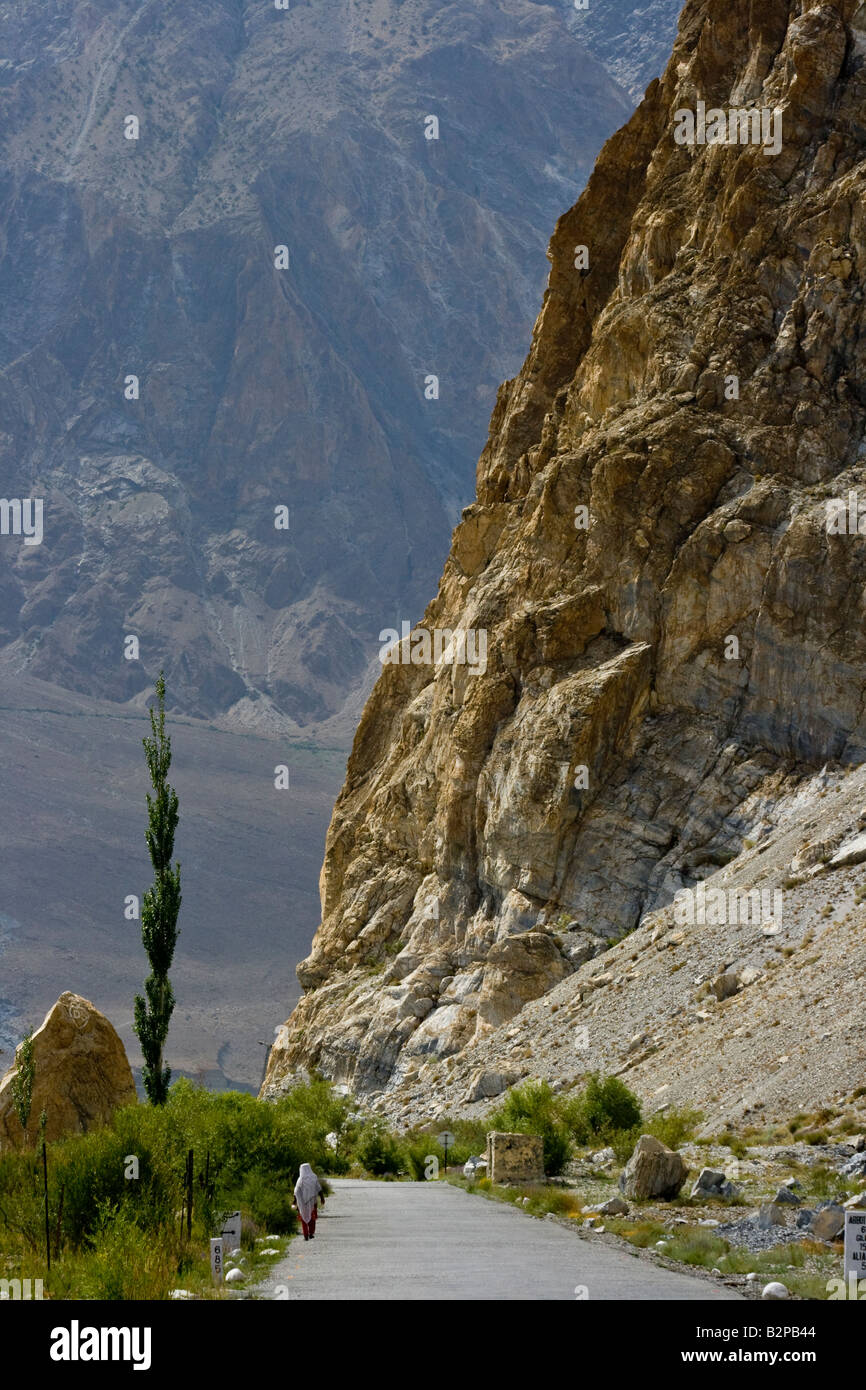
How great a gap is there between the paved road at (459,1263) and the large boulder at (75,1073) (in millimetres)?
5257

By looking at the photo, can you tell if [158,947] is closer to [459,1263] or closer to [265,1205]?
[265,1205]

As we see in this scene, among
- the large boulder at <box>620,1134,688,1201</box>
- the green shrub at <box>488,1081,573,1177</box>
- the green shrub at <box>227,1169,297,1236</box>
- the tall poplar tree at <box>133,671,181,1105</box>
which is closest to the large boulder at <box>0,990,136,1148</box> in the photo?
the tall poplar tree at <box>133,671,181,1105</box>

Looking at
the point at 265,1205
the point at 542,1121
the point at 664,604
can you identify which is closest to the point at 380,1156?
the point at 542,1121

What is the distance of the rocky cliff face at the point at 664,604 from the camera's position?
164 ft

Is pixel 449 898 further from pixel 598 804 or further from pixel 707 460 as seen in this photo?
pixel 707 460

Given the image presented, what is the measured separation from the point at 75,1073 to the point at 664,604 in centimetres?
2898

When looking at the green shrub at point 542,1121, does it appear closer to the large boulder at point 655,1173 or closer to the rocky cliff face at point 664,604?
the large boulder at point 655,1173

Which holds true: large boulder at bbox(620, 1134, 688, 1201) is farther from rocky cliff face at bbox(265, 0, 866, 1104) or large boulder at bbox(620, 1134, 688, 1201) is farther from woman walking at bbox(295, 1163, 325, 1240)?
rocky cliff face at bbox(265, 0, 866, 1104)

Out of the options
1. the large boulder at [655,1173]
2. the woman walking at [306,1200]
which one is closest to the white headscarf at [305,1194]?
the woman walking at [306,1200]

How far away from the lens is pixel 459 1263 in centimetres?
1723

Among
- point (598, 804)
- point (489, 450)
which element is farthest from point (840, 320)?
point (489, 450)

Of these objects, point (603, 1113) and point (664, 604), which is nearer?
point (603, 1113)

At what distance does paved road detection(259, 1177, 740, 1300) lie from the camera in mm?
14852

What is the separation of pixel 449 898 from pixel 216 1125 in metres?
32.6
